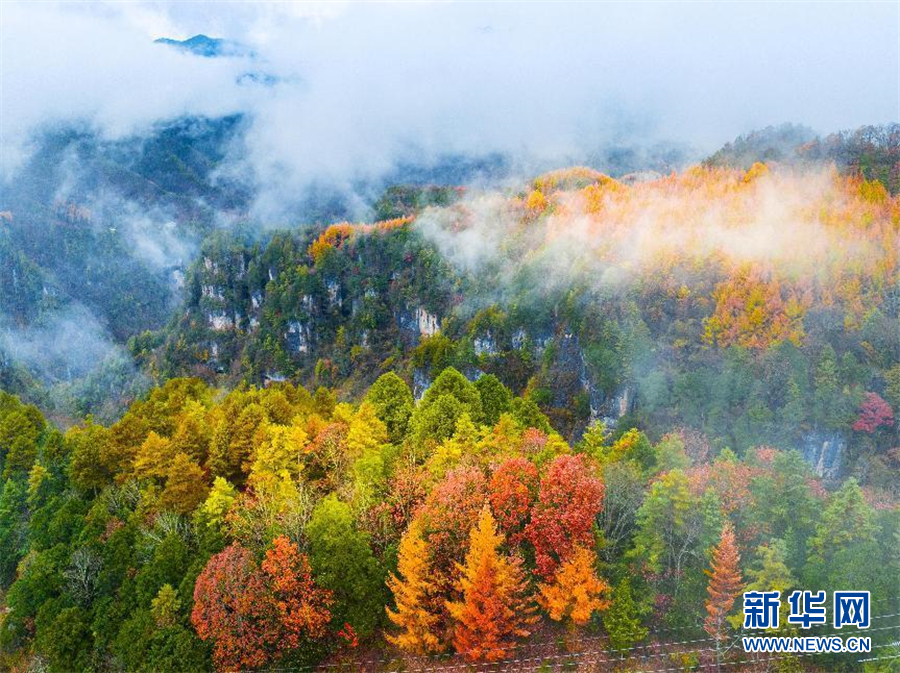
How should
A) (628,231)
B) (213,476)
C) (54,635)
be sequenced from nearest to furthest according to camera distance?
(54,635), (213,476), (628,231)

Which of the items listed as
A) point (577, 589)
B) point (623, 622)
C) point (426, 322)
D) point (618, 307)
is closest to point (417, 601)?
point (577, 589)

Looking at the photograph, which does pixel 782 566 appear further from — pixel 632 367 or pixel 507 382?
pixel 507 382

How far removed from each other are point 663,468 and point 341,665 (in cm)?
2533

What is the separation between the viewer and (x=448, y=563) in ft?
116

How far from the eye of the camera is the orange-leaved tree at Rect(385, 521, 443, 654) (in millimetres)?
33750

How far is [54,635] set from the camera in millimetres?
40781

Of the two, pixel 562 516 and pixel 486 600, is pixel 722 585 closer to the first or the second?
pixel 562 516

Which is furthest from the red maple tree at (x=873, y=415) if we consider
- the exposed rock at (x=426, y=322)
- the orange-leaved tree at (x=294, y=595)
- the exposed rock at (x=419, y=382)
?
the exposed rock at (x=426, y=322)

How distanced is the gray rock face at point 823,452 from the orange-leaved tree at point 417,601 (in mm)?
61602

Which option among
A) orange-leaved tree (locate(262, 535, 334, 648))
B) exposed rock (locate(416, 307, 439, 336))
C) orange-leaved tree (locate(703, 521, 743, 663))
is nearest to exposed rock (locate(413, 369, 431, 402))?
exposed rock (locate(416, 307, 439, 336))

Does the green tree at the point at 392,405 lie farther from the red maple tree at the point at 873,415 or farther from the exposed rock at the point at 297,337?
A: the exposed rock at the point at 297,337

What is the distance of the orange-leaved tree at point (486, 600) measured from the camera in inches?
1266

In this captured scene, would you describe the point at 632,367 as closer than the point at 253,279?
Yes

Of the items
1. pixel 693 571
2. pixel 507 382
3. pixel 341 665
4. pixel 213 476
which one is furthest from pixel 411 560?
pixel 507 382
